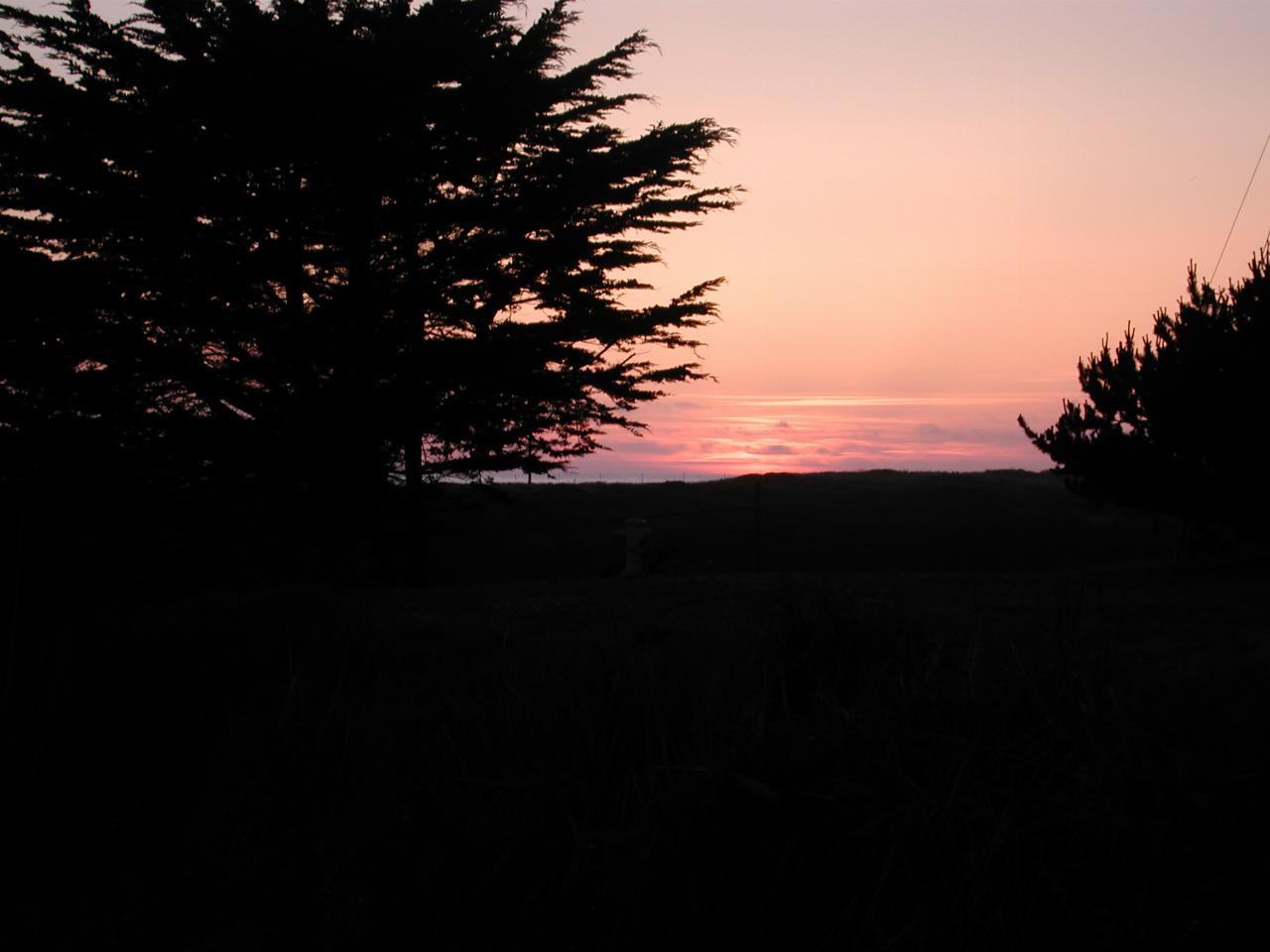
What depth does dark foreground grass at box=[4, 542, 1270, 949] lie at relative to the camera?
4.15m

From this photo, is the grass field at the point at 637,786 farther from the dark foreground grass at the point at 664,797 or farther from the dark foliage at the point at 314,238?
the dark foliage at the point at 314,238

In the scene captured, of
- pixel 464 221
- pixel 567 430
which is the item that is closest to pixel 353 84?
pixel 464 221

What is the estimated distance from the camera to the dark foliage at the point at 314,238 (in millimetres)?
16562

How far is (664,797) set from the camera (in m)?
4.49

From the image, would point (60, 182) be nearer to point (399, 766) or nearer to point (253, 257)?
point (253, 257)

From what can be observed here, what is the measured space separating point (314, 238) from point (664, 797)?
49.8ft

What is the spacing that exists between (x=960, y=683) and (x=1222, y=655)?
3325mm

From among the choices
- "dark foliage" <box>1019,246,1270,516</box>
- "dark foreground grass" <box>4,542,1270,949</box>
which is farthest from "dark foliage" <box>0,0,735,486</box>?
"dark foreground grass" <box>4,542,1270,949</box>

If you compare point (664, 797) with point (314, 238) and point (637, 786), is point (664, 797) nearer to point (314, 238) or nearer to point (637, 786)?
point (637, 786)

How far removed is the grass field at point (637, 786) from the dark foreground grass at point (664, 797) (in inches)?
0.6

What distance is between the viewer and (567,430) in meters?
19.7

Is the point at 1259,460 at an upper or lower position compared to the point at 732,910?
upper

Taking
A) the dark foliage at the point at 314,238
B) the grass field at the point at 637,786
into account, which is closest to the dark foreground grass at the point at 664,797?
the grass field at the point at 637,786

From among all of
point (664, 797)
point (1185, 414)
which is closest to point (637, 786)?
point (664, 797)
